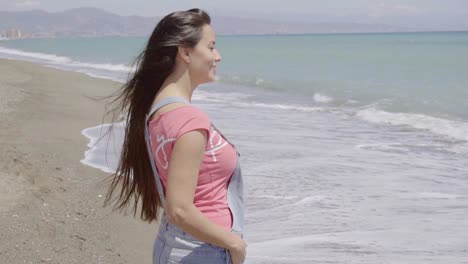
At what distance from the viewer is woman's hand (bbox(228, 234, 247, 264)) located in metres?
2.27

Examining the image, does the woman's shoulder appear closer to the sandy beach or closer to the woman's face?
the woman's face

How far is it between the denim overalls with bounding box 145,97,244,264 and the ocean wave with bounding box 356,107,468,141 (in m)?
10.6

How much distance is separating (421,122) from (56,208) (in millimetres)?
10329

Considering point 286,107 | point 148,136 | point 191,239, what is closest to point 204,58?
point 148,136

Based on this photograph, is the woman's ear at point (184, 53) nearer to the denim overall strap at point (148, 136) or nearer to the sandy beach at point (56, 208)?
the denim overall strap at point (148, 136)

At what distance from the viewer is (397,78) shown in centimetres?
3005

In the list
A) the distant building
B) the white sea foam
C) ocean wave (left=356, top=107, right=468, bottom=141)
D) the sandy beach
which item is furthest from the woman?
the distant building

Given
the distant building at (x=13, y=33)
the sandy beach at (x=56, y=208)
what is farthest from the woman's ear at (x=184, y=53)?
the distant building at (x=13, y=33)

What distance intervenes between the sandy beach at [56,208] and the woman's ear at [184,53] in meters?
2.96

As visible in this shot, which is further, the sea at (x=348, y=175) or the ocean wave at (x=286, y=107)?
the ocean wave at (x=286, y=107)

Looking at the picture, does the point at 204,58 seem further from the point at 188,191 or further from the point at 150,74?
the point at 188,191

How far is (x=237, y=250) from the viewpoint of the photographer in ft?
7.50

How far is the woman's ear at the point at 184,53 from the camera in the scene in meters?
2.32

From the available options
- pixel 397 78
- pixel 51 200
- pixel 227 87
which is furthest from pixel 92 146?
pixel 397 78
